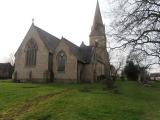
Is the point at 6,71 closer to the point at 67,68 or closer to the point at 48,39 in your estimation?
the point at 48,39

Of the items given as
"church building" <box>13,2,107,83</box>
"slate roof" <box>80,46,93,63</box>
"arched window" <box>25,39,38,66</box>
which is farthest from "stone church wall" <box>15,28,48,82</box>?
"slate roof" <box>80,46,93,63</box>

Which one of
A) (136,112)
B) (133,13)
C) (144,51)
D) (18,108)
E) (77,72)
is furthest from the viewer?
(77,72)

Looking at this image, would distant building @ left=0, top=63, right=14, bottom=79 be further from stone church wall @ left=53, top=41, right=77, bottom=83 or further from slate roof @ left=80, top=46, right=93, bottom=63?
stone church wall @ left=53, top=41, right=77, bottom=83

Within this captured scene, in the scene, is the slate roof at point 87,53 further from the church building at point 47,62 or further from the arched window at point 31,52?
the arched window at point 31,52

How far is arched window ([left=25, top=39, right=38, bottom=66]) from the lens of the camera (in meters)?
47.3

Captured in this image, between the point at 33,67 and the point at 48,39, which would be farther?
the point at 48,39

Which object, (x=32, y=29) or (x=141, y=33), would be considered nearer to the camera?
(x=141, y=33)

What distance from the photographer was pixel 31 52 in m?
47.9

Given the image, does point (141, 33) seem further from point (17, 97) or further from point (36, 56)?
point (36, 56)

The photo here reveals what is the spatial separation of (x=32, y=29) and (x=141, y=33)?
101 ft

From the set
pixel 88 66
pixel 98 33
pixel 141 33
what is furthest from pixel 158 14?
pixel 98 33

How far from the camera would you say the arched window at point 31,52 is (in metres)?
47.3

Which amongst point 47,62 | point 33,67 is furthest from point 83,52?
point 33,67

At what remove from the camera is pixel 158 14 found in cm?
2120
